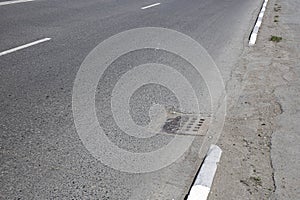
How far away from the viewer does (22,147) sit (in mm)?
3992

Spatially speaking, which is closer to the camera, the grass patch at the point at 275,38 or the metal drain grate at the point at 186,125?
the metal drain grate at the point at 186,125

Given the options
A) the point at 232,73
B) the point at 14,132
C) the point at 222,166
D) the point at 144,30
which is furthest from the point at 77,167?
the point at 144,30

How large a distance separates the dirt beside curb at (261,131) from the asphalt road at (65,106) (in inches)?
14.2

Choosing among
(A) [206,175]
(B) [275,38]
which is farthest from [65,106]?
(B) [275,38]

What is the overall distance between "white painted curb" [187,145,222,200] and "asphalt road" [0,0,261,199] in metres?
0.10

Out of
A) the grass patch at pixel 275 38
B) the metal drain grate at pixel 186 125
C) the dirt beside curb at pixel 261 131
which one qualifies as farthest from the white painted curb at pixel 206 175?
the grass patch at pixel 275 38

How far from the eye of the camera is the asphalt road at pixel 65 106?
351 cm

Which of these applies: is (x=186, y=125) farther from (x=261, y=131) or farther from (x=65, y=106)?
(x=65, y=106)

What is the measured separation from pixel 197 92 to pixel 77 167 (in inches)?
108

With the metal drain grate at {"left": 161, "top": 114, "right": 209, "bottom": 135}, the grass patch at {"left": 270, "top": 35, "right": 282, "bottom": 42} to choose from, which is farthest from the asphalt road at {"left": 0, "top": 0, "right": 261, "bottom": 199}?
the grass patch at {"left": 270, "top": 35, "right": 282, "bottom": 42}

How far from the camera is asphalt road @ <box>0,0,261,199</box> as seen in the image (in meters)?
3.51

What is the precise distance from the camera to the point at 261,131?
4883 millimetres

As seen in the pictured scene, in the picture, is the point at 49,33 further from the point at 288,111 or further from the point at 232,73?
the point at 288,111

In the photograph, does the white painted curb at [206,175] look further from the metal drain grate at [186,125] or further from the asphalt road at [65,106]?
the metal drain grate at [186,125]
